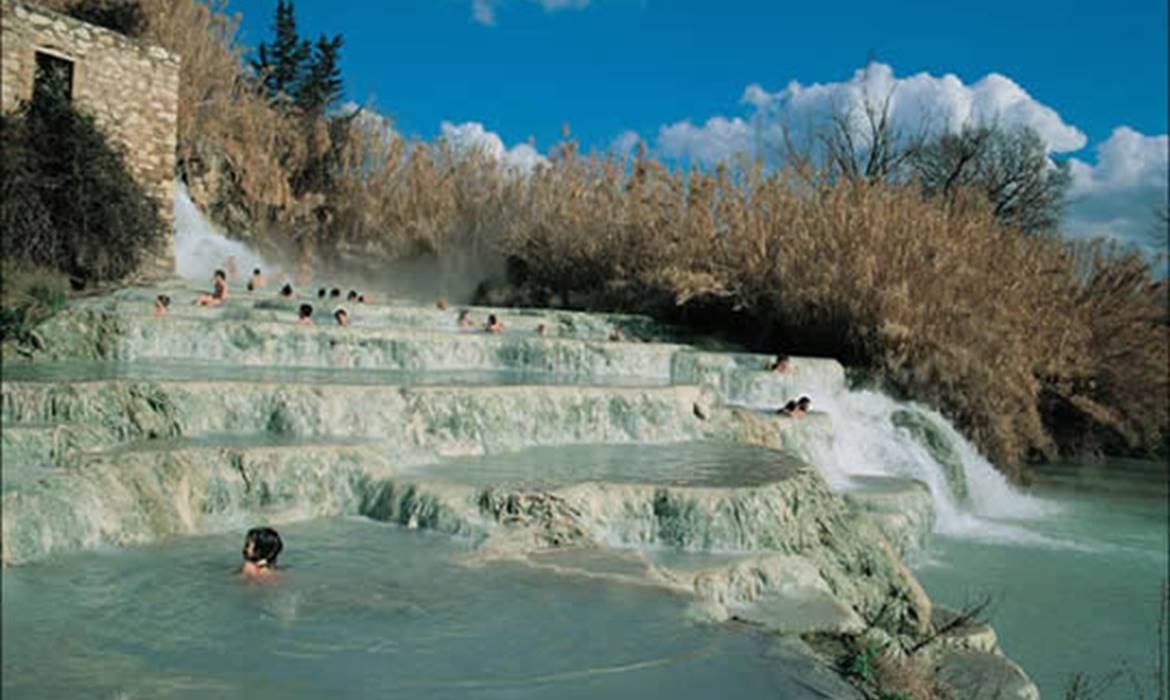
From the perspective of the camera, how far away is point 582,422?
874 cm

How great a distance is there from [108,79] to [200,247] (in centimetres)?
619

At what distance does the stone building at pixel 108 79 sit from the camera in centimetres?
1172

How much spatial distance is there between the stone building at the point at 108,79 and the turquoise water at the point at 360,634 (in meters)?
9.13

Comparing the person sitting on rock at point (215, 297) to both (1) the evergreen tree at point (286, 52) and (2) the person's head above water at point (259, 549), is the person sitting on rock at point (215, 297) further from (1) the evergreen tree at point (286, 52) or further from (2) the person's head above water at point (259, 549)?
(1) the evergreen tree at point (286, 52)

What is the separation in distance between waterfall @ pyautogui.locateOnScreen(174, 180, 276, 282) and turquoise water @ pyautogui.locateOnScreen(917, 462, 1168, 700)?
14.4 m

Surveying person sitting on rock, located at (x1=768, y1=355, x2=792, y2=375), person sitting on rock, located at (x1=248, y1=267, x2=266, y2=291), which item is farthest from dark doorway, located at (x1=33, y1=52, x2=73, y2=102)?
person sitting on rock, located at (x1=768, y1=355, x2=792, y2=375)

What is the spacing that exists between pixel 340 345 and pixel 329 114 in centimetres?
1501

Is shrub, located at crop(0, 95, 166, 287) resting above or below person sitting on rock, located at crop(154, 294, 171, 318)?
above

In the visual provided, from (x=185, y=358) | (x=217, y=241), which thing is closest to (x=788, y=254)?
(x=185, y=358)

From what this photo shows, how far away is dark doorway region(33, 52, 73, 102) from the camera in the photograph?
11930mm

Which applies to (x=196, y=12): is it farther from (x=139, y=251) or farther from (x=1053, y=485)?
(x=1053, y=485)

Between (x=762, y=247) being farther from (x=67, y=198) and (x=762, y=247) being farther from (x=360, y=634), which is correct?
(x=360, y=634)

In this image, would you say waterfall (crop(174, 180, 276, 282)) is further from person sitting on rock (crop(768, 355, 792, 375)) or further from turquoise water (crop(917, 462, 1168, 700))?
turquoise water (crop(917, 462, 1168, 700))

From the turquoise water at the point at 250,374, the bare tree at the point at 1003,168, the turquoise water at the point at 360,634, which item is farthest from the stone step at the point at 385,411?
the bare tree at the point at 1003,168
